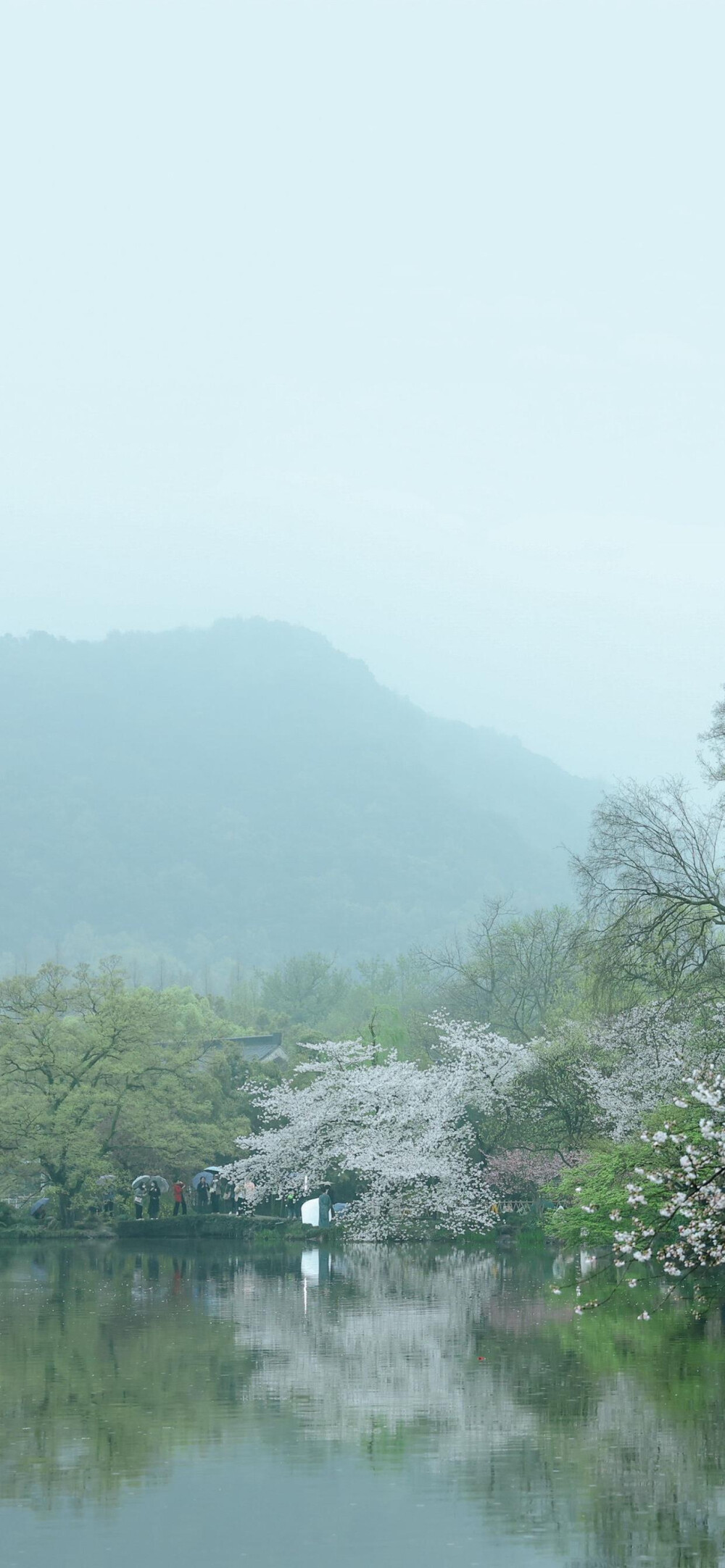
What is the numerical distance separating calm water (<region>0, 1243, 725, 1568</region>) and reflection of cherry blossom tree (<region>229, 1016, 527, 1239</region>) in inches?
683

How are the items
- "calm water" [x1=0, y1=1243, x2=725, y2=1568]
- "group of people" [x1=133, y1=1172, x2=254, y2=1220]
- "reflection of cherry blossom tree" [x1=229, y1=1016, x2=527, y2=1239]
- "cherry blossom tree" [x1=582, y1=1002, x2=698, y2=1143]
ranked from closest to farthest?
"calm water" [x1=0, y1=1243, x2=725, y2=1568]
"cherry blossom tree" [x1=582, y1=1002, x2=698, y2=1143]
"reflection of cherry blossom tree" [x1=229, y1=1016, x2=527, y2=1239]
"group of people" [x1=133, y1=1172, x2=254, y2=1220]

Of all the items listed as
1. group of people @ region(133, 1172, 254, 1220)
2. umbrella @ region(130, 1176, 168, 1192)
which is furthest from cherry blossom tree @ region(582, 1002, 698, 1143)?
umbrella @ region(130, 1176, 168, 1192)

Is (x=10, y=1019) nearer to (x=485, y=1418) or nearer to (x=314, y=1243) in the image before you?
(x=314, y=1243)

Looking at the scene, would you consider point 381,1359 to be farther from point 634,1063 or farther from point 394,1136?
point 394,1136

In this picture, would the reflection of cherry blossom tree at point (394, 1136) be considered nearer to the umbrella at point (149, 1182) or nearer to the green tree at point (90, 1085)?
the green tree at point (90, 1085)

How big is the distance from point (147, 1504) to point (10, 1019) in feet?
141

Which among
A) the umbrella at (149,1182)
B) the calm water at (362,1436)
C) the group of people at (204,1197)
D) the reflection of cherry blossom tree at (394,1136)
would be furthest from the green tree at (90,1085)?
the calm water at (362,1436)

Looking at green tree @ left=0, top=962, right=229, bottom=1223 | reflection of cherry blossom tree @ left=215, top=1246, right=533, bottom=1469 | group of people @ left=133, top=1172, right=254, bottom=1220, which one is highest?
green tree @ left=0, top=962, right=229, bottom=1223

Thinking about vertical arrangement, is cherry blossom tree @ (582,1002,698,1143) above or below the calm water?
above

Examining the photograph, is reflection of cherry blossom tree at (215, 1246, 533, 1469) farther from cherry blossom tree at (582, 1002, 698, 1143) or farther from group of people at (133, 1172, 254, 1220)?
group of people at (133, 1172, 254, 1220)

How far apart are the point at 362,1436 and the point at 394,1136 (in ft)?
104

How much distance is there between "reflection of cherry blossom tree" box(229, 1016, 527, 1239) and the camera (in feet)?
148

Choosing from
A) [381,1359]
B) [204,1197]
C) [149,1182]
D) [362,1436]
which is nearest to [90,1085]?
[149,1182]

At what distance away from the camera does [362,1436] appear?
598 inches
